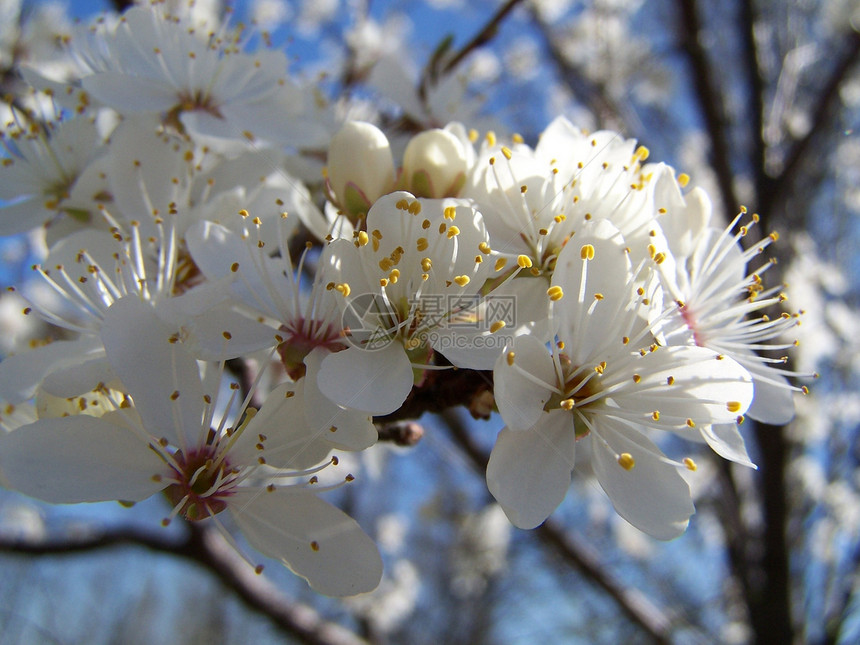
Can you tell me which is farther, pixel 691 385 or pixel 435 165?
pixel 435 165

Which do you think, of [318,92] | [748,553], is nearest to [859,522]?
[748,553]

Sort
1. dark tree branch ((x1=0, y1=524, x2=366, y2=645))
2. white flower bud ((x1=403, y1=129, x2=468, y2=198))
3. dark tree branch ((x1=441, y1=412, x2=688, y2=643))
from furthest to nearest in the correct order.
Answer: dark tree branch ((x1=441, y1=412, x2=688, y2=643))
dark tree branch ((x1=0, y1=524, x2=366, y2=645))
white flower bud ((x1=403, y1=129, x2=468, y2=198))

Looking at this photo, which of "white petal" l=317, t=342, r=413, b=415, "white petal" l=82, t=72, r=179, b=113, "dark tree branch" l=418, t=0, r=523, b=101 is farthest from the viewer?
"dark tree branch" l=418, t=0, r=523, b=101

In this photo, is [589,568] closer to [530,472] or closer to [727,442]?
[727,442]

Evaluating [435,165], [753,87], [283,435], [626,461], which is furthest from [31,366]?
[753,87]

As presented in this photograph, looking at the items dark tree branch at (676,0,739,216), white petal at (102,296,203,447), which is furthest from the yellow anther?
dark tree branch at (676,0,739,216)

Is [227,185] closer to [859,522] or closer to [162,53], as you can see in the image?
[162,53]

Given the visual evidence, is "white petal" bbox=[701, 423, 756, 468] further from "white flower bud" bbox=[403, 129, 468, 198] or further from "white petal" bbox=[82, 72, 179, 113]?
"white petal" bbox=[82, 72, 179, 113]
